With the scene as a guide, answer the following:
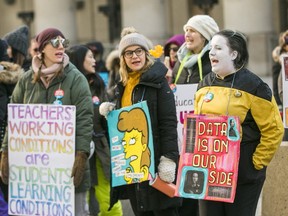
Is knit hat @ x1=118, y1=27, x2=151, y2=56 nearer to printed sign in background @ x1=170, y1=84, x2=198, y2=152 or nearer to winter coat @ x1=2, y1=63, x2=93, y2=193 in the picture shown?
winter coat @ x1=2, y1=63, x2=93, y2=193

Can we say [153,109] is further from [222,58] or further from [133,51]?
[222,58]

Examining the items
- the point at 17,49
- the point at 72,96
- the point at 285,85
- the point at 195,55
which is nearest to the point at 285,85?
the point at 285,85

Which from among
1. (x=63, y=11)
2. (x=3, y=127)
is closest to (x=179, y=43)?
(x=3, y=127)

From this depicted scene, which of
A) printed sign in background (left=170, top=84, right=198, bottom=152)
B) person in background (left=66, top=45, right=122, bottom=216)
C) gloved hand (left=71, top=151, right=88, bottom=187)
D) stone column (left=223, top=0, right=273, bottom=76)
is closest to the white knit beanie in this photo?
gloved hand (left=71, top=151, right=88, bottom=187)

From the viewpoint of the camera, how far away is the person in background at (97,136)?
10906 millimetres

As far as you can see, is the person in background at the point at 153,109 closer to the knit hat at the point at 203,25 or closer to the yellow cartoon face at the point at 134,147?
the yellow cartoon face at the point at 134,147

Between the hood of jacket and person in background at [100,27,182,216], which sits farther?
the hood of jacket

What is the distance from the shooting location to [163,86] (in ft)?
27.9

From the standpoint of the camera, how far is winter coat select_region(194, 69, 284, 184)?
7.61 metres

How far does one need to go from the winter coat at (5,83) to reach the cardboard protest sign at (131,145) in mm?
1719

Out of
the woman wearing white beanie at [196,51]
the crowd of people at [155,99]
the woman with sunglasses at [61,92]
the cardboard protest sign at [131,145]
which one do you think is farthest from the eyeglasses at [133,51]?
the woman wearing white beanie at [196,51]

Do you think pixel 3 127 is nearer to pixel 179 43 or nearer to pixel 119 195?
pixel 119 195

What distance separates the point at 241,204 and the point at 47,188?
202cm

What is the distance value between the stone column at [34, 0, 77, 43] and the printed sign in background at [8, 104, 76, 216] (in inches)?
961
